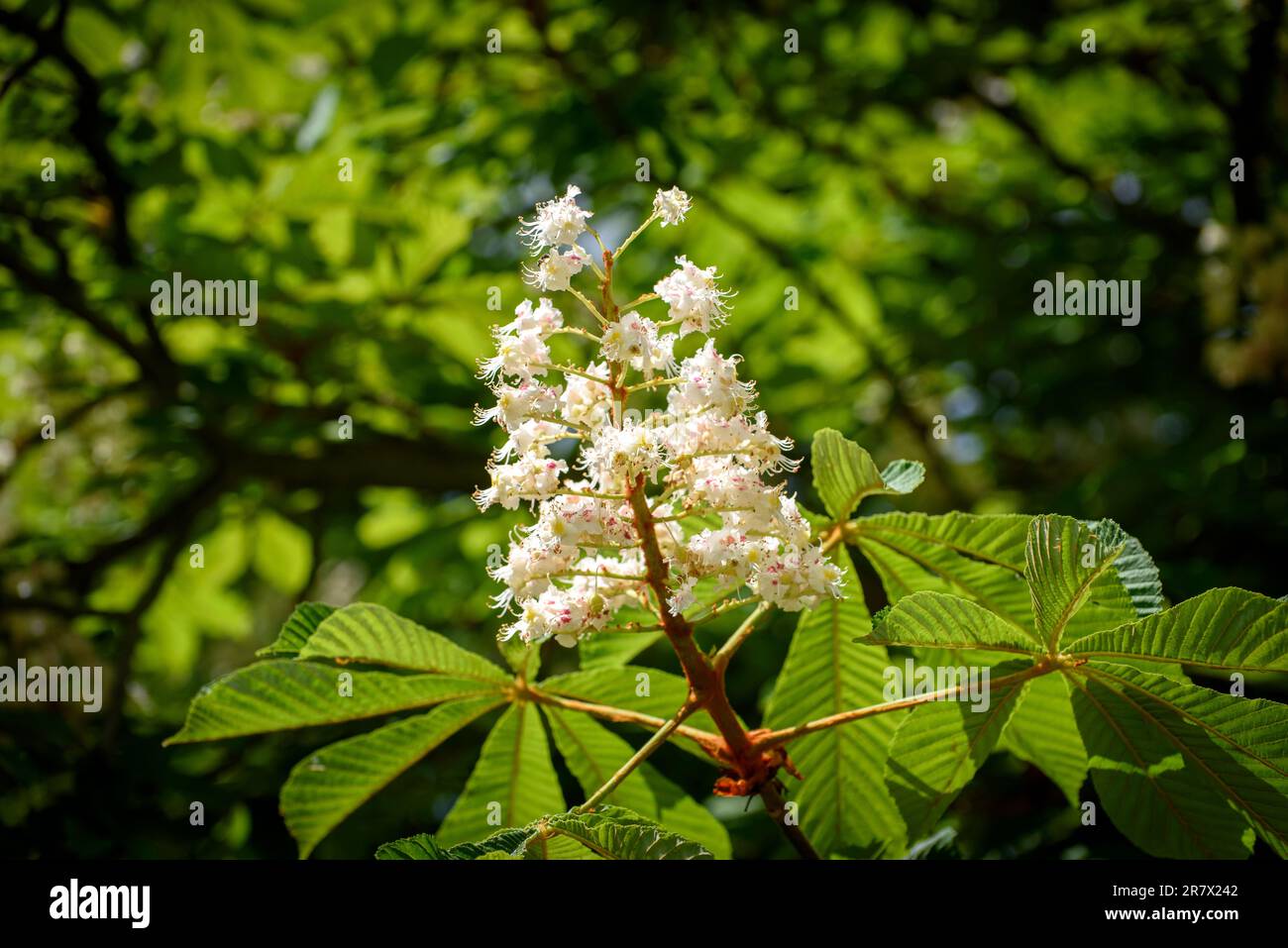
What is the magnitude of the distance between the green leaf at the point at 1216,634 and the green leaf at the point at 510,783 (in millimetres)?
795

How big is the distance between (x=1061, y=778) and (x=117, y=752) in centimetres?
185

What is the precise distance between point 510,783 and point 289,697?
1.14ft

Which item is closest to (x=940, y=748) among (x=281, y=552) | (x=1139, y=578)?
(x=1139, y=578)

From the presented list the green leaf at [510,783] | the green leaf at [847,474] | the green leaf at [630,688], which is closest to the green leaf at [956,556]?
the green leaf at [847,474]

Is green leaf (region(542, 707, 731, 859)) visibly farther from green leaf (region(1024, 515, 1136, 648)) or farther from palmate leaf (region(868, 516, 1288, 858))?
green leaf (region(1024, 515, 1136, 648))

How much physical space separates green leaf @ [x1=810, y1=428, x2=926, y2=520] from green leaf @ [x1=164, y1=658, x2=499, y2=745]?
1.90 ft

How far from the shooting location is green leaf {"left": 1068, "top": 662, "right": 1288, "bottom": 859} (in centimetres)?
118

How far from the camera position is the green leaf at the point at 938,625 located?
1158 millimetres

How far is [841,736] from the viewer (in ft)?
5.13

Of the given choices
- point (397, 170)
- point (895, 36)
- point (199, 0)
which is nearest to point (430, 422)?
point (397, 170)

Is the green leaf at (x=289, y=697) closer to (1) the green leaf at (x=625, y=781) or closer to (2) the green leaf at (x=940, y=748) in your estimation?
(1) the green leaf at (x=625, y=781)

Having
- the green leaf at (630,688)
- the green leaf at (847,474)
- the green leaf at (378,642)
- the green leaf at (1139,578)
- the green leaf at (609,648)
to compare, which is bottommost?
the green leaf at (630,688)

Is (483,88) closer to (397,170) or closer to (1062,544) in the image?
(397,170)

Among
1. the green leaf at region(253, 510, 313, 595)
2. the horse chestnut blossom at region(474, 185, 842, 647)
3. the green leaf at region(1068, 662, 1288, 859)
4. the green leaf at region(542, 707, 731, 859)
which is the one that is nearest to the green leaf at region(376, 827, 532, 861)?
the horse chestnut blossom at region(474, 185, 842, 647)
